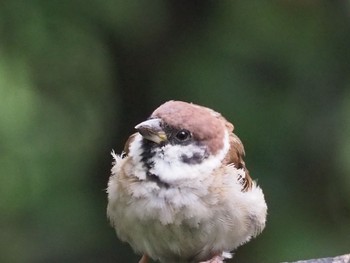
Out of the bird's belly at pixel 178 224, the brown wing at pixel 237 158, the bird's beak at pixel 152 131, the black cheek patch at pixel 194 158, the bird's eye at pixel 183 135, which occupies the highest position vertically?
the bird's beak at pixel 152 131

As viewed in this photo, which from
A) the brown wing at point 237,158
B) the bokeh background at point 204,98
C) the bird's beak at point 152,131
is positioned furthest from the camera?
the bokeh background at point 204,98

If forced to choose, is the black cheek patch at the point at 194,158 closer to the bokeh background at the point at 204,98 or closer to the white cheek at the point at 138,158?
the white cheek at the point at 138,158

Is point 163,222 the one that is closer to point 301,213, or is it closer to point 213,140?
point 213,140

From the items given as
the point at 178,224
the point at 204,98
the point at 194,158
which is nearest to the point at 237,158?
the point at 194,158

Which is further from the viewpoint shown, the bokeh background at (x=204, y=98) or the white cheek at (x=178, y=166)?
the bokeh background at (x=204, y=98)

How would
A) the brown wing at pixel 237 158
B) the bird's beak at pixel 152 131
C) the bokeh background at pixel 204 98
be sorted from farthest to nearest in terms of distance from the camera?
the bokeh background at pixel 204 98 → the brown wing at pixel 237 158 → the bird's beak at pixel 152 131

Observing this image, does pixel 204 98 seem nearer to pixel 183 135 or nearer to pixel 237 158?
pixel 237 158

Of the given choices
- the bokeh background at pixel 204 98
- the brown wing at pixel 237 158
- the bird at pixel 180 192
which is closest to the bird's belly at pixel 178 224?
the bird at pixel 180 192

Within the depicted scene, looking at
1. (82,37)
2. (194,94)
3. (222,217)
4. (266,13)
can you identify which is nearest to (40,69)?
(82,37)

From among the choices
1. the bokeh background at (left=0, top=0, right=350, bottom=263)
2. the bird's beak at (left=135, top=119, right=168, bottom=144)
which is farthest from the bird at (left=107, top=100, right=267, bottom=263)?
the bokeh background at (left=0, top=0, right=350, bottom=263)
